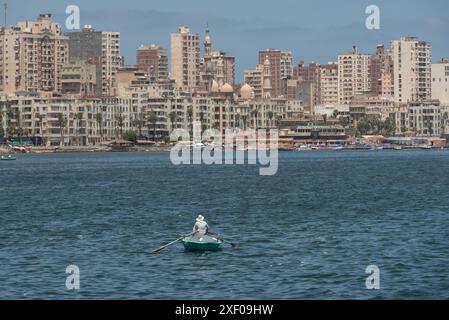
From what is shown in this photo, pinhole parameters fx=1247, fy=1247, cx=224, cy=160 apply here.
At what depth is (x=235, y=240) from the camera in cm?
6169

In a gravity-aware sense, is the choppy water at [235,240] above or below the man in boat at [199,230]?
below

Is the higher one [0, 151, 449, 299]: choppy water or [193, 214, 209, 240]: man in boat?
[193, 214, 209, 240]: man in boat

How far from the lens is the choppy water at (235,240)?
45.2 m

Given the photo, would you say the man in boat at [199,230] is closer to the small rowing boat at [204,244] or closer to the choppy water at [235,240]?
the small rowing boat at [204,244]

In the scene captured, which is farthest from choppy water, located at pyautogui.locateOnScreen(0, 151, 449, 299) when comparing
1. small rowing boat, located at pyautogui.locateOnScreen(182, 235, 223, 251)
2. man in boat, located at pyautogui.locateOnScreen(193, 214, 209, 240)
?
man in boat, located at pyautogui.locateOnScreen(193, 214, 209, 240)

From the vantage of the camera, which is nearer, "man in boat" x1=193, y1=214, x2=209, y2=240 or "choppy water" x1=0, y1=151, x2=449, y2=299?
"choppy water" x1=0, y1=151, x2=449, y2=299

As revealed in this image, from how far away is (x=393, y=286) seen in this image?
45.3 m

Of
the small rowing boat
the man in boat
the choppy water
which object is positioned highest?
the man in boat

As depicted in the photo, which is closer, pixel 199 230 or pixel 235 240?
pixel 199 230

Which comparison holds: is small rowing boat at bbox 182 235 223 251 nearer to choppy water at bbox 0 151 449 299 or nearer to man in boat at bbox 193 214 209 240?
man in boat at bbox 193 214 209 240

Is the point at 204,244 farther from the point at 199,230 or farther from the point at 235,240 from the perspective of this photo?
the point at 235,240

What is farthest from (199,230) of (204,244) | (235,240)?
(235,240)

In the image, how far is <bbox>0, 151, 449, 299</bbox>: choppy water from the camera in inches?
1779

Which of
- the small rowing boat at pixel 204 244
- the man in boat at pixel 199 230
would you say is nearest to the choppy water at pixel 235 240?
the small rowing boat at pixel 204 244
